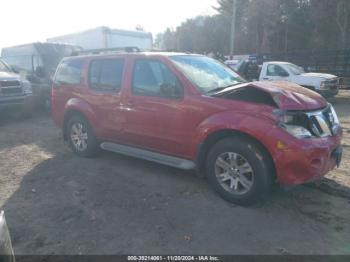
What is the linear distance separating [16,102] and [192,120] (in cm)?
729

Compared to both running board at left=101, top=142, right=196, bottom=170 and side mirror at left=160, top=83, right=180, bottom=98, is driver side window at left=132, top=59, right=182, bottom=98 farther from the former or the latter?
running board at left=101, top=142, right=196, bottom=170

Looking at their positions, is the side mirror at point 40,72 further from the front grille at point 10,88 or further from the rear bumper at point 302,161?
the rear bumper at point 302,161

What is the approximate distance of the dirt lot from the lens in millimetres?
3227

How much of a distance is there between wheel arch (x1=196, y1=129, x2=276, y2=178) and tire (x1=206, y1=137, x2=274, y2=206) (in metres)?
0.03

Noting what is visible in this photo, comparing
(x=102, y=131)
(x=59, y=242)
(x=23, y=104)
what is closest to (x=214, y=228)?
(x=59, y=242)

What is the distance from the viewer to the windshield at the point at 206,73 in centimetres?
452

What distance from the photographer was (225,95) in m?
4.12

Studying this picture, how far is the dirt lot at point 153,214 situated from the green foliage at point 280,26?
1909cm

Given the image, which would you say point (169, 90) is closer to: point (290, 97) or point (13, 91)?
point (290, 97)

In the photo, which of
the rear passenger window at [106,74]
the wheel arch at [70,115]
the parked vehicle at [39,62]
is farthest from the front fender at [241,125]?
the parked vehicle at [39,62]

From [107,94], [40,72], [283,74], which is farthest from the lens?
[283,74]

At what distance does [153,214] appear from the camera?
3.84 m

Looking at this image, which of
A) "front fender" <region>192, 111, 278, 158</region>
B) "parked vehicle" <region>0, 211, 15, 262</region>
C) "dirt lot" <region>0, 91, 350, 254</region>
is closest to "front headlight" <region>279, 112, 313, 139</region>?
"front fender" <region>192, 111, 278, 158</region>

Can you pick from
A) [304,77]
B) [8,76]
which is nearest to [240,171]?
[8,76]
